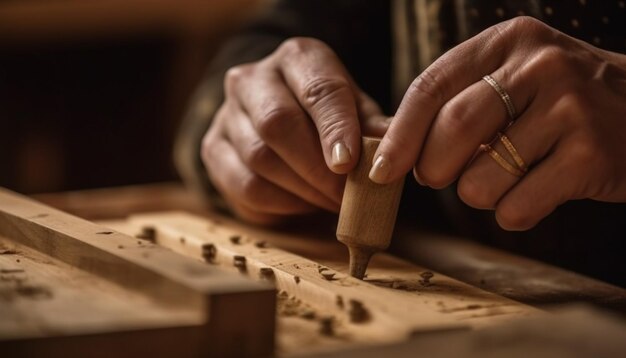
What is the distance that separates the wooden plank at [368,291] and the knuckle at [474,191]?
11 centimetres

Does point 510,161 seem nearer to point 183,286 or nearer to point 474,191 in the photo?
point 474,191

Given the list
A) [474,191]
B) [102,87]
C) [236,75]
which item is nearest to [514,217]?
[474,191]

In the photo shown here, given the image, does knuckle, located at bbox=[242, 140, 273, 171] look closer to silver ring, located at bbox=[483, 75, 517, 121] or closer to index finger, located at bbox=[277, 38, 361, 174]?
index finger, located at bbox=[277, 38, 361, 174]

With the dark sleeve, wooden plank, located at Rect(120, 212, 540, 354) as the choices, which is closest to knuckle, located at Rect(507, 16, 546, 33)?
wooden plank, located at Rect(120, 212, 540, 354)

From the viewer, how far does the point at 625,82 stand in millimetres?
1143

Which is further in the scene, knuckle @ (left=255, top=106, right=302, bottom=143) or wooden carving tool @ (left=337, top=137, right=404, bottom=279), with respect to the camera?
knuckle @ (left=255, top=106, right=302, bottom=143)

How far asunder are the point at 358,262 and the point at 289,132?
253 mm

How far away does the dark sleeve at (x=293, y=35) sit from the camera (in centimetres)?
187

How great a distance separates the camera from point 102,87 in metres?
3.72

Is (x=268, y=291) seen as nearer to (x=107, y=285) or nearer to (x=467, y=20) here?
(x=107, y=285)

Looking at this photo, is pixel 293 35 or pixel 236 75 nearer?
pixel 236 75

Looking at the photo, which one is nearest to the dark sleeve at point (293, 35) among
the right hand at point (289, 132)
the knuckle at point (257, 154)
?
the right hand at point (289, 132)

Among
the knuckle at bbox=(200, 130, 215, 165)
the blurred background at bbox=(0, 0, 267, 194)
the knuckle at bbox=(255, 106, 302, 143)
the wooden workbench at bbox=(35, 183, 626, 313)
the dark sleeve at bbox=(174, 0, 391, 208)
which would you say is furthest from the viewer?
the blurred background at bbox=(0, 0, 267, 194)

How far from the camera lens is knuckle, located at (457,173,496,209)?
111 centimetres
